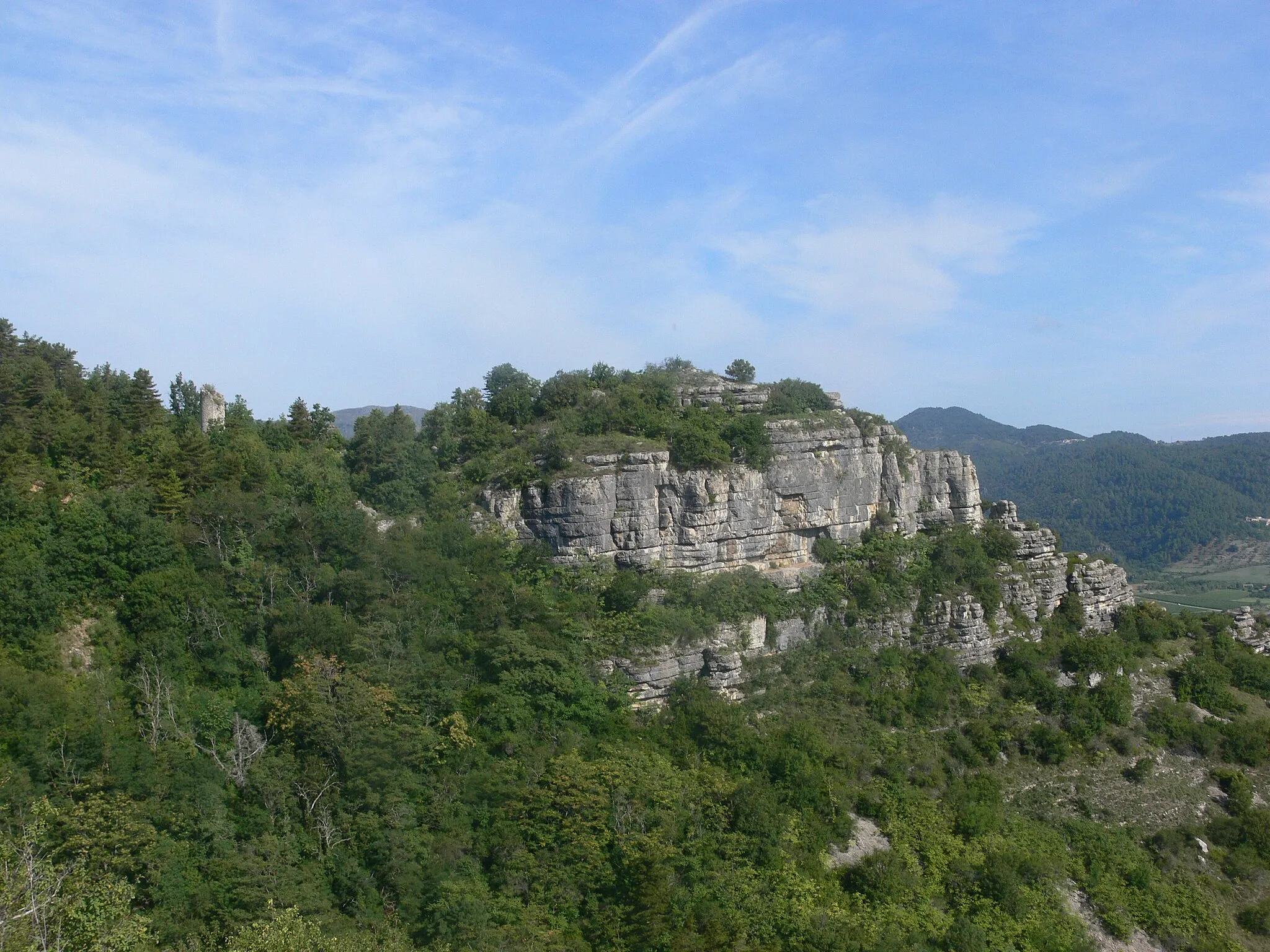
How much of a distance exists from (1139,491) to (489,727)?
11327 cm

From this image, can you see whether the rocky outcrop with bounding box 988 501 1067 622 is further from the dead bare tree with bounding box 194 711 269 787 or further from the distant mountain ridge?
the distant mountain ridge

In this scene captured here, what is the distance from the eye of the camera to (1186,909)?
87.6ft

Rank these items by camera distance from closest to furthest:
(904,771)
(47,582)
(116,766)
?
1. (116,766)
2. (47,582)
3. (904,771)

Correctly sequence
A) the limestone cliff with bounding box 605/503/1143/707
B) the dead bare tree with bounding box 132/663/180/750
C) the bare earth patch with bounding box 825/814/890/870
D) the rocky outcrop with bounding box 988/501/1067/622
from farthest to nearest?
the rocky outcrop with bounding box 988/501/1067/622 < the limestone cliff with bounding box 605/503/1143/707 < the bare earth patch with bounding box 825/814/890/870 < the dead bare tree with bounding box 132/663/180/750

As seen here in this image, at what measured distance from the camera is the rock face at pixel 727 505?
32438 millimetres

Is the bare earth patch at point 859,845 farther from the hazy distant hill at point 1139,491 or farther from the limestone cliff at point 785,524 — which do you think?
the hazy distant hill at point 1139,491

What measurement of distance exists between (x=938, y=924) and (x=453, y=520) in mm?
21348

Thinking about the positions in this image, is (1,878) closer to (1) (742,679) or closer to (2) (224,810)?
(2) (224,810)

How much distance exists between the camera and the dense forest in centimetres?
2111

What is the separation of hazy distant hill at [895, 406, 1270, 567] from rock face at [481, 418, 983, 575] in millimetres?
71879

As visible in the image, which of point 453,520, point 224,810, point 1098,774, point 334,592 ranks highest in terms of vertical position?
point 453,520

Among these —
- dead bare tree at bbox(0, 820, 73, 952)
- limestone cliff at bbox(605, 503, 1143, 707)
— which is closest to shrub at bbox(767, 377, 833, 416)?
limestone cliff at bbox(605, 503, 1143, 707)

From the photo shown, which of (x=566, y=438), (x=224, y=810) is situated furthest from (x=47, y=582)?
(x=566, y=438)

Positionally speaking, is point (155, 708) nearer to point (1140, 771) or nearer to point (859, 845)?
point (859, 845)
